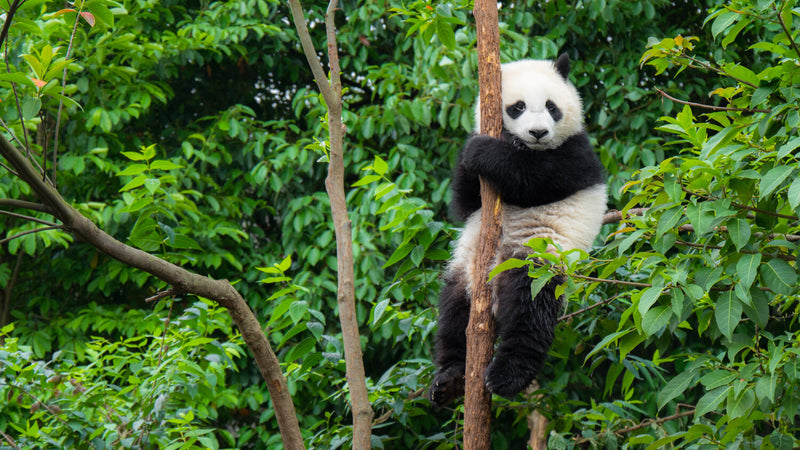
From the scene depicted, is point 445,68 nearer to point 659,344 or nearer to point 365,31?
point 365,31

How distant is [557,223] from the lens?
3.28m

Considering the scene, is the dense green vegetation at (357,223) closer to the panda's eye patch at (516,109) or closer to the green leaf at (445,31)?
the green leaf at (445,31)

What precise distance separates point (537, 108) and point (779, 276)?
164 centimetres

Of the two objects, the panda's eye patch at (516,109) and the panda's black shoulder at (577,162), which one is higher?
the panda's eye patch at (516,109)

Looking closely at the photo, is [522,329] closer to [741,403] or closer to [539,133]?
[539,133]

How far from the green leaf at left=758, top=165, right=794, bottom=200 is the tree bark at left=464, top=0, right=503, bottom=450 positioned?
3.08ft

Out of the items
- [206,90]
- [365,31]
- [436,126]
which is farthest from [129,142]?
[436,126]

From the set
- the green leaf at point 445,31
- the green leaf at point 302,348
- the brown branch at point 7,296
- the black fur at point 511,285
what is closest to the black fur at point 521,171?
the black fur at point 511,285

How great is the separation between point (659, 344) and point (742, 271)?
1.39 ft

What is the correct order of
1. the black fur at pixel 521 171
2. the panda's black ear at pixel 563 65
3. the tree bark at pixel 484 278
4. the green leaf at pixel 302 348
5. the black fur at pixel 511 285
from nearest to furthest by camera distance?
the tree bark at pixel 484 278 < the green leaf at pixel 302 348 < the black fur at pixel 511 285 < the black fur at pixel 521 171 < the panda's black ear at pixel 563 65

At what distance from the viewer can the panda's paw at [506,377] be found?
274 centimetres

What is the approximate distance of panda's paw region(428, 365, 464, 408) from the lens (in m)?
3.03

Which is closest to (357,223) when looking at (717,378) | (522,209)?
(522,209)

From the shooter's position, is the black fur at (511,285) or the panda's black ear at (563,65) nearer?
the black fur at (511,285)
